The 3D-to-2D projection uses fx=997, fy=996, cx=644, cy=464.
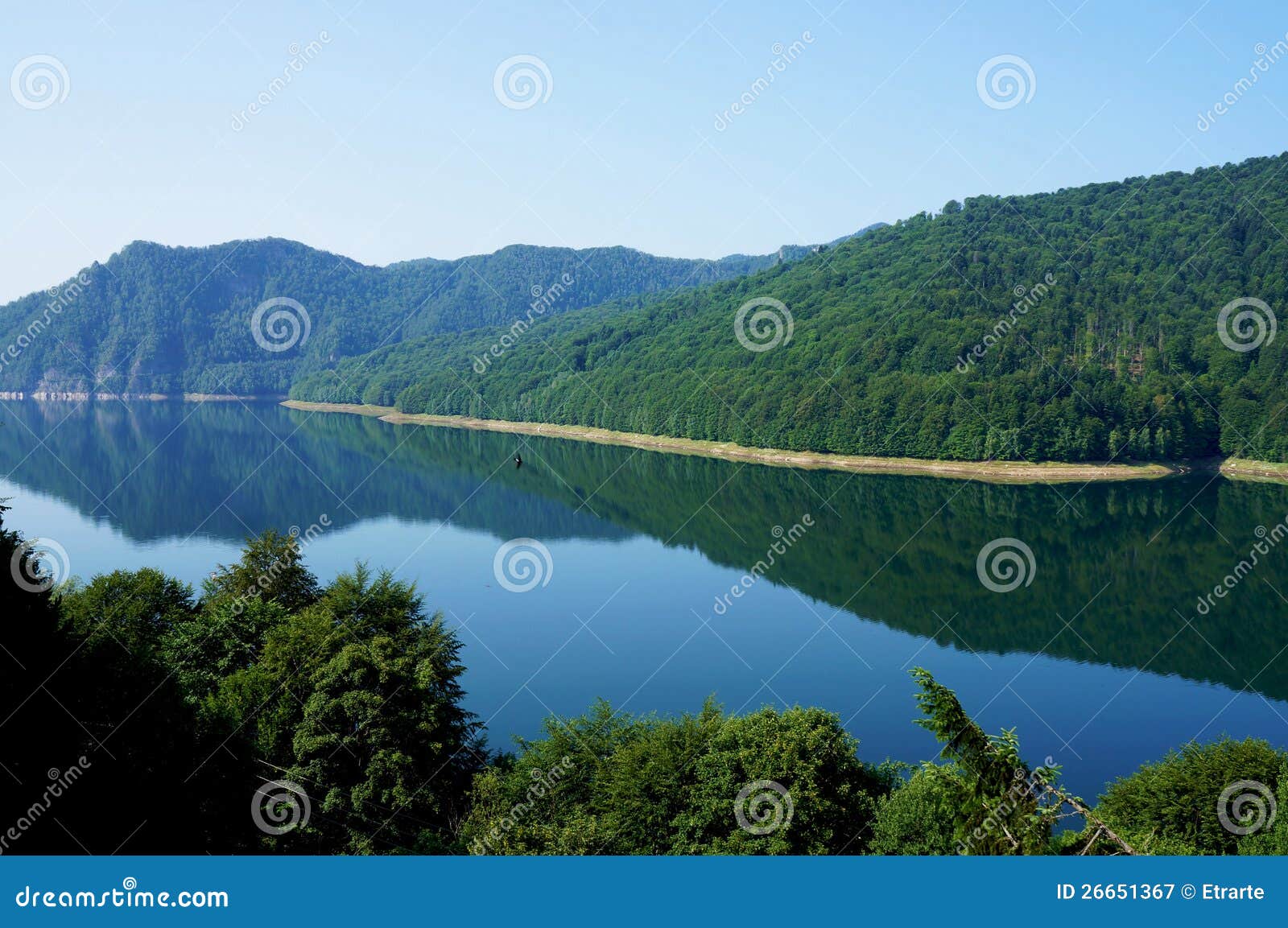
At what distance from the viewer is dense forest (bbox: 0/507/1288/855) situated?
12406 mm

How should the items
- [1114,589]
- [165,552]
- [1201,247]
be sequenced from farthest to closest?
[1201,247]
[165,552]
[1114,589]

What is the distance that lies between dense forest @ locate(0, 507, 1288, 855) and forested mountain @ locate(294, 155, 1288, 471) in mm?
62407

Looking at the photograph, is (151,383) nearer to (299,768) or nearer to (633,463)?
(633,463)

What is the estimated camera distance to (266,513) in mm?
58094

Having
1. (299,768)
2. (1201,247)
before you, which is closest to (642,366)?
(1201,247)

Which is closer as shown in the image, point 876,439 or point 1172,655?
point 1172,655

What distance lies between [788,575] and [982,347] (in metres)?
52.5

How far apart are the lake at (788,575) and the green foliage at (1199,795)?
543cm

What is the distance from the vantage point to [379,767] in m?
16.8

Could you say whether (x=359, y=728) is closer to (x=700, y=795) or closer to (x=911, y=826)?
(x=700, y=795)

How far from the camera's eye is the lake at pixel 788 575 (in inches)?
1067

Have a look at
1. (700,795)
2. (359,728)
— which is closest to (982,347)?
(700,795)

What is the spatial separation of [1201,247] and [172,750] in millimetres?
116836

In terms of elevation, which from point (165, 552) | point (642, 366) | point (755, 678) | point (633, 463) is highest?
point (642, 366)
